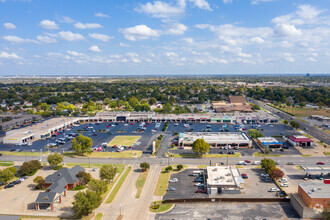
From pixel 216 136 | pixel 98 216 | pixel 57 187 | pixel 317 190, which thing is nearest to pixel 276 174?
pixel 317 190

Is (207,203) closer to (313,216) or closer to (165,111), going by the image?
(313,216)

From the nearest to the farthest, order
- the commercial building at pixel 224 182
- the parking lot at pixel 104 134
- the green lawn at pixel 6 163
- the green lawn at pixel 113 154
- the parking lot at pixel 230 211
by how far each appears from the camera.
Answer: the parking lot at pixel 230 211, the commercial building at pixel 224 182, the green lawn at pixel 6 163, the green lawn at pixel 113 154, the parking lot at pixel 104 134

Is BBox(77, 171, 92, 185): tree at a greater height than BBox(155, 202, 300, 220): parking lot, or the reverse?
BBox(77, 171, 92, 185): tree

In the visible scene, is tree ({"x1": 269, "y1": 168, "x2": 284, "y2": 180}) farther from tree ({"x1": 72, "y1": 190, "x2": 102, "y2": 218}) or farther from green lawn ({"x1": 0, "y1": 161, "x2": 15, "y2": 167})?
green lawn ({"x1": 0, "y1": 161, "x2": 15, "y2": 167})

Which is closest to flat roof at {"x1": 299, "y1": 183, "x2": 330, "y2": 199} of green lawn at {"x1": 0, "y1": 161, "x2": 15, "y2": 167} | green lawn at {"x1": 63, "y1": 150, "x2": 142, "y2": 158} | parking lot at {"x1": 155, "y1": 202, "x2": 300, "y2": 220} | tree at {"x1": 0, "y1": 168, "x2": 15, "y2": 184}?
parking lot at {"x1": 155, "y1": 202, "x2": 300, "y2": 220}

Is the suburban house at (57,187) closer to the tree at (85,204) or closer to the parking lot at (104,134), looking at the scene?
the tree at (85,204)

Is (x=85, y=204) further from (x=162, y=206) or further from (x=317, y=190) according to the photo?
(x=317, y=190)

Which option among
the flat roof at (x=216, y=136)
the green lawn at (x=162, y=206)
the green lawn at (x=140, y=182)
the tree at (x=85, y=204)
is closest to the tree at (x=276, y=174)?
the green lawn at (x=162, y=206)
